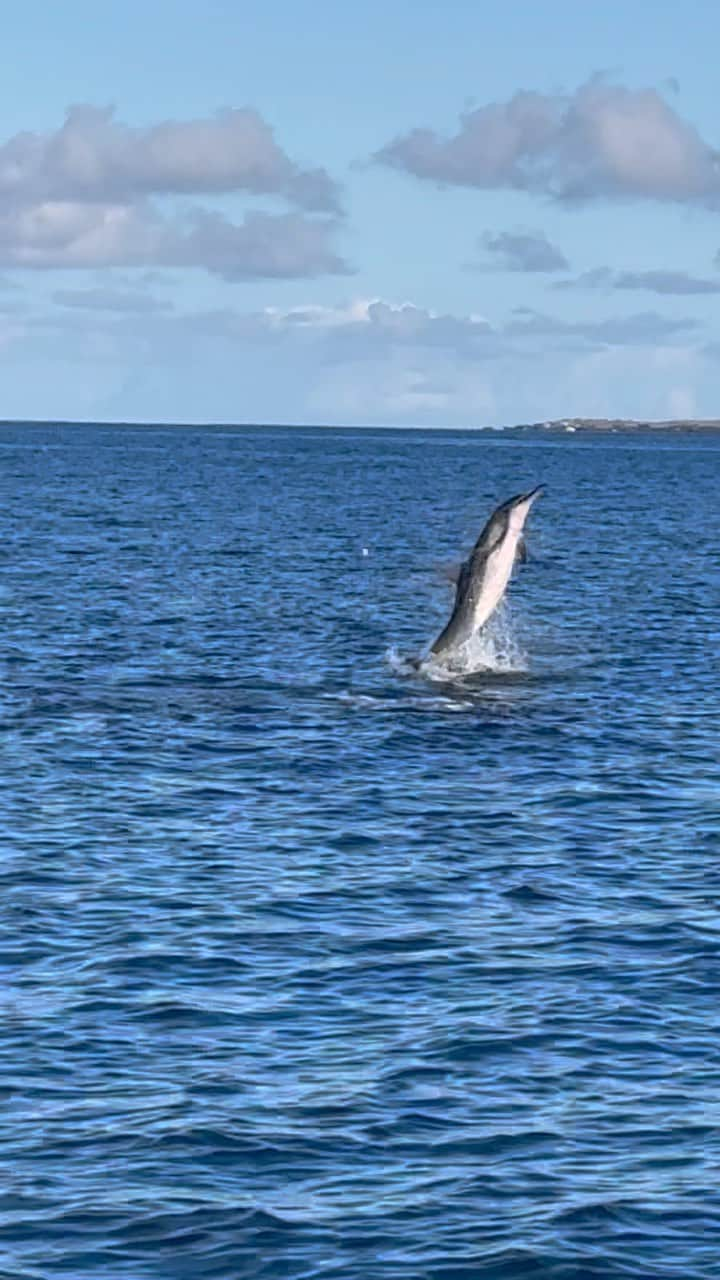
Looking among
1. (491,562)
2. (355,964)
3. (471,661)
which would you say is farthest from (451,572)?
(355,964)

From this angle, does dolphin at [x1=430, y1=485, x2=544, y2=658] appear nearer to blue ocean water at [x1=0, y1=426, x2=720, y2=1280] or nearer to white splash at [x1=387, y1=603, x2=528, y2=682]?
white splash at [x1=387, y1=603, x2=528, y2=682]

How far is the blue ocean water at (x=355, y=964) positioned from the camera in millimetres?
15180

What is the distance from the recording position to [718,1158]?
16.3m

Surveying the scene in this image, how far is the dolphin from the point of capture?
127 feet

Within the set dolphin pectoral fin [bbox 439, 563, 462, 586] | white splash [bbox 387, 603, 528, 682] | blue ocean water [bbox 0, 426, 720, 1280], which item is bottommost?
blue ocean water [bbox 0, 426, 720, 1280]

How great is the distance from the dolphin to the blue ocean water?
5.49 ft

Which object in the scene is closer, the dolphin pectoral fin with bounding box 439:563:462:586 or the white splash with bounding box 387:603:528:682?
the dolphin pectoral fin with bounding box 439:563:462:586

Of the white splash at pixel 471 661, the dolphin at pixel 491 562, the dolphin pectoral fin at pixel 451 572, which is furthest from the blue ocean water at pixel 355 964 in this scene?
the dolphin pectoral fin at pixel 451 572

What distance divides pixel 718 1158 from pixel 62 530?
80554 mm

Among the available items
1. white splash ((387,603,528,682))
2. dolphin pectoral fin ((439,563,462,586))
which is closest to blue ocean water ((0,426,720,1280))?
white splash ((387,603,528,682))

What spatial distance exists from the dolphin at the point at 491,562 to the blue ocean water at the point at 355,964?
167cm

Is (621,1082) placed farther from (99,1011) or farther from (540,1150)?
(99,1011)

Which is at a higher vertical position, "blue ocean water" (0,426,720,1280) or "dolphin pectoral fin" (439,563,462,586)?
"dolphin pectoral fin" (439,563,462,586)

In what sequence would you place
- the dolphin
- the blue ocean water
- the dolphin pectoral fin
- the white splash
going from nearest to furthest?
1. the blue ocean water
2. the dolphin
3. the dolphin pectoral fin
4. the white splash
